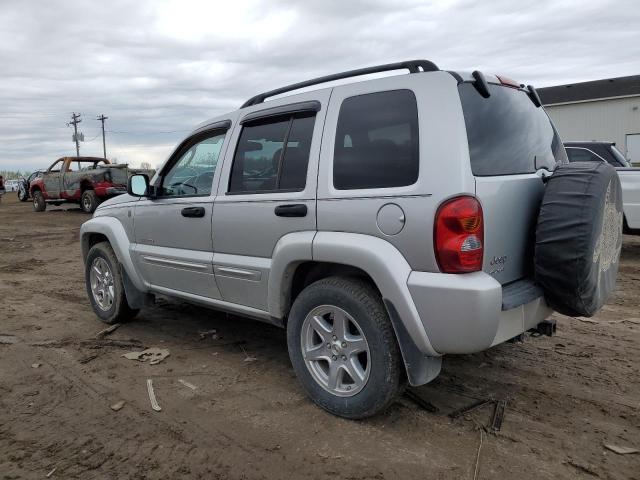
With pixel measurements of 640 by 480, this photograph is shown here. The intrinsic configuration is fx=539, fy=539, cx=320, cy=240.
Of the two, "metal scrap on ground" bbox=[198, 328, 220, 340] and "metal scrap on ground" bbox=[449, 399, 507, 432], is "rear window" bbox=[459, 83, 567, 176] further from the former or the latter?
"metal scrap on ground" bbox=[198, 328, 220, 340]

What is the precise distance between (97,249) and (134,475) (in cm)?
312

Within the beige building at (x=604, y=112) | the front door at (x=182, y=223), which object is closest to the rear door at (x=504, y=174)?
the front door at (x=182, y=223)

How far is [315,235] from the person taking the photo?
10.4ft

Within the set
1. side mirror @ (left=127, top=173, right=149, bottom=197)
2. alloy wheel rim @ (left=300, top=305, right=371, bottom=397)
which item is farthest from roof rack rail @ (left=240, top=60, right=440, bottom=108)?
alloy wheel rim @ (left=300, top=305, right=371, bottom=397)

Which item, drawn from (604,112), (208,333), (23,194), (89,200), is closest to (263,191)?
(208,333)

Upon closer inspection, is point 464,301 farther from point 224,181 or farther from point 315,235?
point 224,181

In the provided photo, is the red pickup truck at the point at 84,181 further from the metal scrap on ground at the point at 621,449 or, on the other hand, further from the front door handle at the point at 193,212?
the metal scrap on ground at the point at 621,449

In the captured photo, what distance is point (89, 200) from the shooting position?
17719 millimetres

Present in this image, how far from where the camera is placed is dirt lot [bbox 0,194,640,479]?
2725mm

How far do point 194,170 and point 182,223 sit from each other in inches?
17.7

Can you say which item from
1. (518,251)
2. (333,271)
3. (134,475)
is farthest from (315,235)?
(134,475)

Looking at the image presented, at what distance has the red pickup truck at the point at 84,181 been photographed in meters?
17.3

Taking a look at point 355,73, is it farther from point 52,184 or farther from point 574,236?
point 52,184

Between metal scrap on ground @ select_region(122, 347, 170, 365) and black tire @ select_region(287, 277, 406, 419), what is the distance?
162 centimetres
